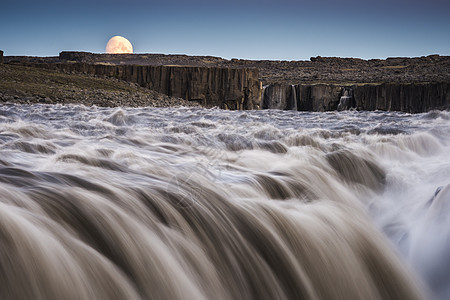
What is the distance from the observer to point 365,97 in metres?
20.3

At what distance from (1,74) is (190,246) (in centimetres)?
1611

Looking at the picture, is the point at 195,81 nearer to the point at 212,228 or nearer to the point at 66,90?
the point at 66,90

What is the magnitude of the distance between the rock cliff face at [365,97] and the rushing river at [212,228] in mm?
15090

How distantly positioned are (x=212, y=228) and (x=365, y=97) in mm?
19498

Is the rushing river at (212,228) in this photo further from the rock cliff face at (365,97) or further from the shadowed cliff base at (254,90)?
the shadowed cliff base at (254,90)

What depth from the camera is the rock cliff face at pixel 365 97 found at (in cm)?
1766

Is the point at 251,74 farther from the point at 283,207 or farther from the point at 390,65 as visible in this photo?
the point at 390,65

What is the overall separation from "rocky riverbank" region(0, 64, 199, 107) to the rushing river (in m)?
9.65

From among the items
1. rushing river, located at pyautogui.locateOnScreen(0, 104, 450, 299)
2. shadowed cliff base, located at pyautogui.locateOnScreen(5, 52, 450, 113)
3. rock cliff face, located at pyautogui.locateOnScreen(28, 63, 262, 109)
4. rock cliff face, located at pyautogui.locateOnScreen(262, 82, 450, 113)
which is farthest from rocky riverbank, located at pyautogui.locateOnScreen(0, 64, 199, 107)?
rushing river, located at pyautogui.locateOnScreen(0, 104, 450, 299)

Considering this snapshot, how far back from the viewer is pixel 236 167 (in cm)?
391

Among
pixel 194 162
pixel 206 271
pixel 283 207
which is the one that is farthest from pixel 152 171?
pixel 206 271

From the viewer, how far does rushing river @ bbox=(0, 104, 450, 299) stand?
1768mm

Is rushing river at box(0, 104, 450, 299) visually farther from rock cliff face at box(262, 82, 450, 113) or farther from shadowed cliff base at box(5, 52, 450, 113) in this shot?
shadowed cliff base at box(5, 52, 450, 113)

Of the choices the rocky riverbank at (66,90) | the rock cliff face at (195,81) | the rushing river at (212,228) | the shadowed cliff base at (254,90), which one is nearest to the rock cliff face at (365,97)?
the shadowed cliff base at (254,90)
